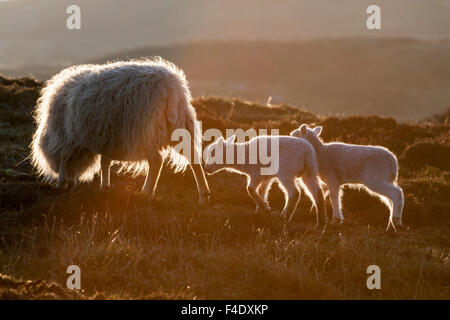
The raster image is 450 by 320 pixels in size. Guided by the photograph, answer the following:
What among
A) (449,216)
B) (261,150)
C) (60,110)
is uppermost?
(60,110)

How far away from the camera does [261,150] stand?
29.9 ft

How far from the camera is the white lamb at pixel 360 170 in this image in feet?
28.9

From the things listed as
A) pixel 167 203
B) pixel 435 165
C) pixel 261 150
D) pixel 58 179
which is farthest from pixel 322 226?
pixel 435 165

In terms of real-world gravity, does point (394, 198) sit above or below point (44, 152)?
below

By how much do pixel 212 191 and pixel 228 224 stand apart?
2588 millimetres

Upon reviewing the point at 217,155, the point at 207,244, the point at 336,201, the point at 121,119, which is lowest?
the point at 207,244

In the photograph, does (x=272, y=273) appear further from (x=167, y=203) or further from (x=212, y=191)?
(x=212, y=191)

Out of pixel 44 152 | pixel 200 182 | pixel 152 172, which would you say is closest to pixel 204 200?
pixel 200 182

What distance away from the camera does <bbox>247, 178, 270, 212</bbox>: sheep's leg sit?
358 inches

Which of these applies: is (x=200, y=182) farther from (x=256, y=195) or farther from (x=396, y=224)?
(x=396, y=224)

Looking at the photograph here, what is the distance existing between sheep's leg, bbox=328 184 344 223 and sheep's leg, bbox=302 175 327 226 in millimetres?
314

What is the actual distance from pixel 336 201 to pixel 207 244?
2.97m

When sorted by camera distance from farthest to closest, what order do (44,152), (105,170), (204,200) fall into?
(44,152)
(105,170)
(204,200)

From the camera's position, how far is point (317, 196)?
8.89 m
